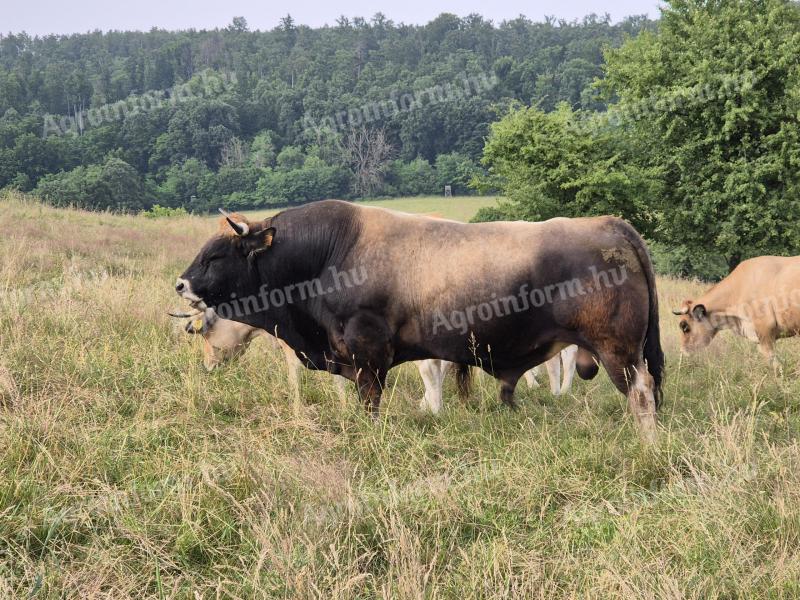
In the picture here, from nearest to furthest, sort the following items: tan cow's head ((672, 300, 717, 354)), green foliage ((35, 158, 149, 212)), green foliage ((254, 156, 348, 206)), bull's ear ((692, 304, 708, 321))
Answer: bull's ear ((692, 304, 708, 321))
tan cow's head ((672, 300, 717, 354))
green foliage ((35, 158, 149, 212))
green foliage ((254, 156, 348, 206))

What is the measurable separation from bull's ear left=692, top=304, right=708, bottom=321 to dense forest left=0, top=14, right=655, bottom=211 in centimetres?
3060

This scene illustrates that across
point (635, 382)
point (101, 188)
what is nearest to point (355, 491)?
point (635, 382)

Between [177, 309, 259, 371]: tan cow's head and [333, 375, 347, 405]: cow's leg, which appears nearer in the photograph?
[333, 375, 347, 405]: cow's leg

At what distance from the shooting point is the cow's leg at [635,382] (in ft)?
18.9

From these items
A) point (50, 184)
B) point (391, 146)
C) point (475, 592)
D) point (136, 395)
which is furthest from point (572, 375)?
point (391, 146)

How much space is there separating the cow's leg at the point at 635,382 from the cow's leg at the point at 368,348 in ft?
5.75

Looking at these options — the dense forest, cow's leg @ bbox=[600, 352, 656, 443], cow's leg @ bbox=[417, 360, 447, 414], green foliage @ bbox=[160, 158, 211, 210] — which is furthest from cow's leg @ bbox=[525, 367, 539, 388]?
green foliage @ bbox=[160, 158, 211, 210]

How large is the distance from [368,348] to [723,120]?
66.2ft

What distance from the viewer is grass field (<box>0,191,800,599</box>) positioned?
3.41 metres

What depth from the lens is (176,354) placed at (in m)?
7.66

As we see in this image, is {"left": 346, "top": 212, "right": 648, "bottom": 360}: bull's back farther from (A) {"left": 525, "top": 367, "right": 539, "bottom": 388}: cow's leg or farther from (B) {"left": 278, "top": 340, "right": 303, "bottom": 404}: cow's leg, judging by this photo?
(A) {"left": 525, "top": 367, "right": 539, "bottom": 388}: cow's leg

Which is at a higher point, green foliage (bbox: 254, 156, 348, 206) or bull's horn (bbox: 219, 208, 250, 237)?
bull's horn (bbox: 219, 208, 250, 237)

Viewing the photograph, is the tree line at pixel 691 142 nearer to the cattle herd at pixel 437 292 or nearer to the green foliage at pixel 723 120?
the green foliage at pixel 723 120

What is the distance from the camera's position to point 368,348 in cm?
609
